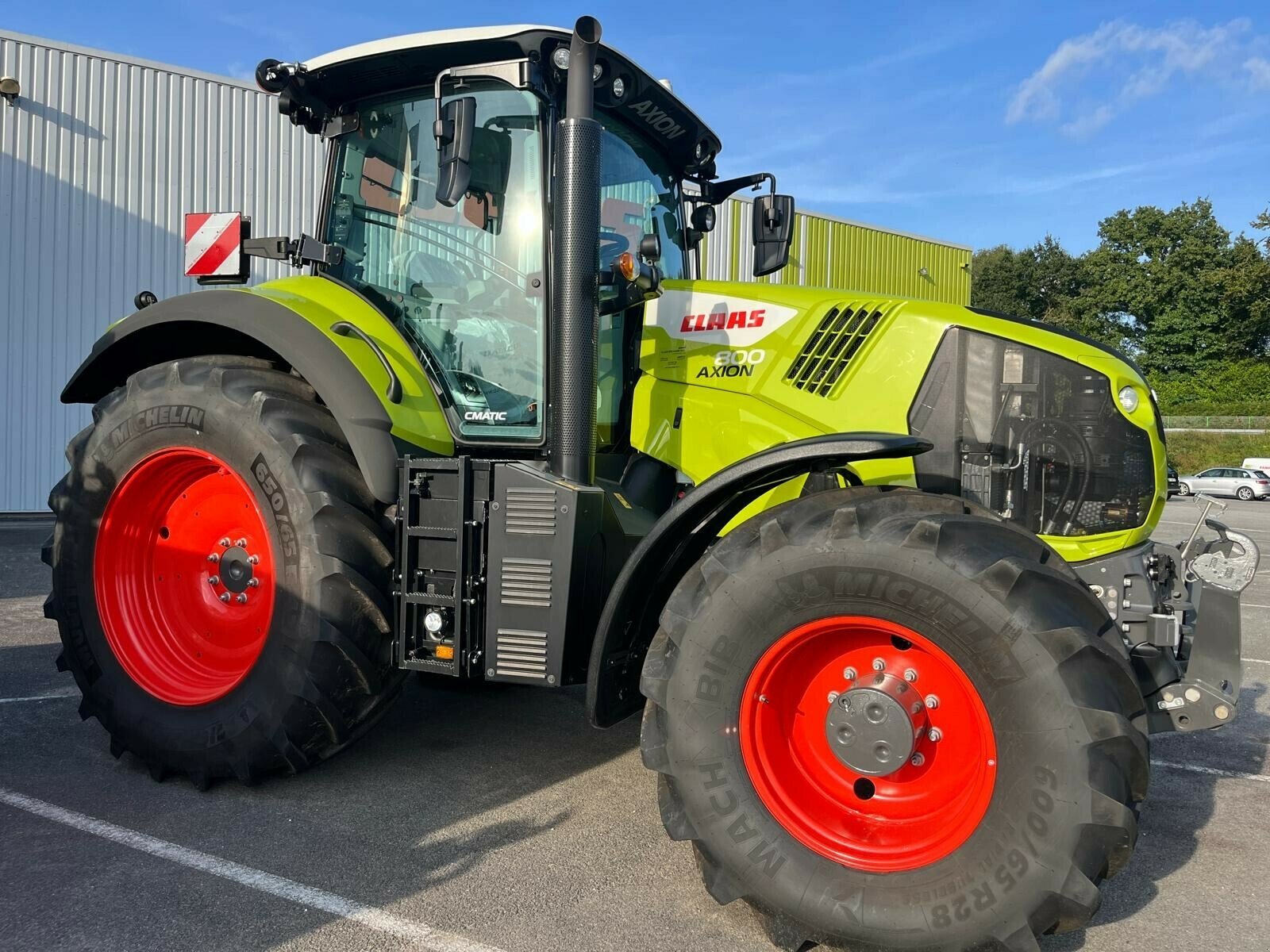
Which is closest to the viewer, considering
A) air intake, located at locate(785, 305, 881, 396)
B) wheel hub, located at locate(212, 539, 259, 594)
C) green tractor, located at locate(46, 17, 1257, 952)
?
green tractor, located at locate(46, 17, 1257, 952)

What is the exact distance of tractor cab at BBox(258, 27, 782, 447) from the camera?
377cm

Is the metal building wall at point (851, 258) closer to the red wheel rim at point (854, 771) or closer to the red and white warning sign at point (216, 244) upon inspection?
the red and white warning sign at point (216, 244)

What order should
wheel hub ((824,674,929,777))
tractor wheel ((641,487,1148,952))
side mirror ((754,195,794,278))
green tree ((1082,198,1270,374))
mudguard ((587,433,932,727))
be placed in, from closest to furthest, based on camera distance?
tractor wheel ((641,487,1148,952))
wheel hub ((824,674,929,777))
mudguard ((587,433,932,727))
side mirror ((754,195,794,278))
green tree ((1082,198,1270,374))

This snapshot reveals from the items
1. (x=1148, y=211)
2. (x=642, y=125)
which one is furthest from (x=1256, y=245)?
(x=642, y=125)

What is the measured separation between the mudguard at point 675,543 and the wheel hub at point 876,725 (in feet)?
2.15

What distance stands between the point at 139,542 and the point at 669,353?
7.84 feet

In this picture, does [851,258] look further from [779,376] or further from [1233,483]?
[779,376]

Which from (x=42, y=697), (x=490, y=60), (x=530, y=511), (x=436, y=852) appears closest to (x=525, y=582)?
(x=530, y=511)

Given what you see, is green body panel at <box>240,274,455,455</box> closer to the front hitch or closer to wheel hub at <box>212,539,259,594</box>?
wheel hub at <box>212,539,259,594</box>

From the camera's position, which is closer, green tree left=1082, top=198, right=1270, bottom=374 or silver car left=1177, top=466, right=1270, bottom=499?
silver car left=1177, top=466, right=1270, bottom=499

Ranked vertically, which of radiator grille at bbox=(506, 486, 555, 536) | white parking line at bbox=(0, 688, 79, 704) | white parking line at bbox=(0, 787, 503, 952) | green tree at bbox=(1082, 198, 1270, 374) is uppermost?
green tree at bbox=(1082, 198, 1270, 374)

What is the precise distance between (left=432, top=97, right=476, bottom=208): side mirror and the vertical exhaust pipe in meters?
0.33

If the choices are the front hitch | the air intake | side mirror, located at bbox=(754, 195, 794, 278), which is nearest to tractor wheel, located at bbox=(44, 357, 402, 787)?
the air intake

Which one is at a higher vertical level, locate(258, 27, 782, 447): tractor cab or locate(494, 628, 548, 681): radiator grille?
locate(258, 27, 782, 447): tractor cab
